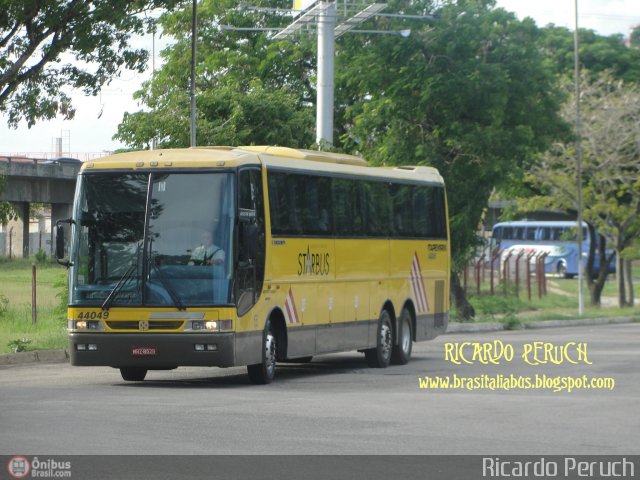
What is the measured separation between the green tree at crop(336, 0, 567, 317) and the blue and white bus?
4326cm

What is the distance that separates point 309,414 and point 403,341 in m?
9.68

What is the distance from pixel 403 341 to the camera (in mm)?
24578

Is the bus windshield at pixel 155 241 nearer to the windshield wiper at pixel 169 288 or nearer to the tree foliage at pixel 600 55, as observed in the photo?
the windshield wiper at pixel 169 288

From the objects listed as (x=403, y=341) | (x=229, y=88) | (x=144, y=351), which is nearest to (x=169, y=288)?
(x=144, y=351)

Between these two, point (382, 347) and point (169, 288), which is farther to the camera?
point (382, 347)

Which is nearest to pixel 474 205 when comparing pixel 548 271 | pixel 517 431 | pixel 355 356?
pixel 355 356

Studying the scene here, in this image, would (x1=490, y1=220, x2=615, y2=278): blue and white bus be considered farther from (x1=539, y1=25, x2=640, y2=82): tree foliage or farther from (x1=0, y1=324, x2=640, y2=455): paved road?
(x1=0, y1=324, x2=640, y2=455): paved road

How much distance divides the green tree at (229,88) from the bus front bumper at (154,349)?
45.6ft

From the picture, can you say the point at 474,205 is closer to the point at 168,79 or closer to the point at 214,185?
the point at 168,79

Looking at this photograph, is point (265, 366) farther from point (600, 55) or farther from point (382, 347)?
point (600, 55)

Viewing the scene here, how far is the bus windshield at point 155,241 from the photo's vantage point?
18609 millimetres

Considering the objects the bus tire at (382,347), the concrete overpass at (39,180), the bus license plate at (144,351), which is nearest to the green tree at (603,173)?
the bus tire at (382,347)
